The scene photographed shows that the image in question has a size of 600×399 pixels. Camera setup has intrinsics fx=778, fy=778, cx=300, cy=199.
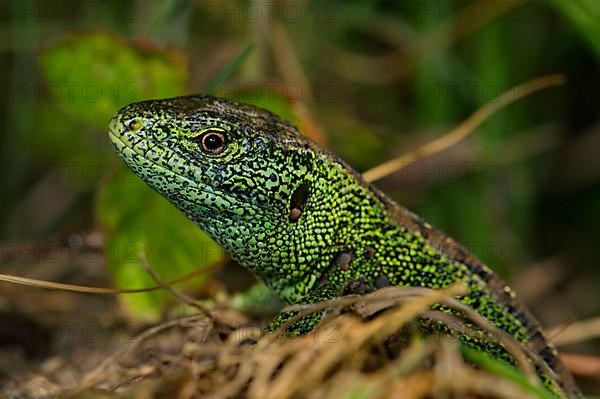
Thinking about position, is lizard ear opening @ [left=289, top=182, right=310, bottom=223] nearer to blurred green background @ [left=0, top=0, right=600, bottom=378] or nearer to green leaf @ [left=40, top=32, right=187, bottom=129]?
green leaf @ [left=40, top=32, right=187, bottom=129]

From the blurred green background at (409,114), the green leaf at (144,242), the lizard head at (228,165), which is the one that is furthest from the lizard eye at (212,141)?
the blurred green background at (409,114)

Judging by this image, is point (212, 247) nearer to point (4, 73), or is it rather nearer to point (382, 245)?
point (382, 245)

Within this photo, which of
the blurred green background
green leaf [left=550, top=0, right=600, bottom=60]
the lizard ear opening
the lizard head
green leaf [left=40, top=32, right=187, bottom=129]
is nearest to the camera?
the lizard head

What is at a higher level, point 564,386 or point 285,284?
point 564,386

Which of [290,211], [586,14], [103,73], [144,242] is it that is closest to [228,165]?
[290,211]

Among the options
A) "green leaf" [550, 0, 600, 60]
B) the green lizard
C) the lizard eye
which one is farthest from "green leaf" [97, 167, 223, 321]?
"green leaf" [550, 0, 600, 60]

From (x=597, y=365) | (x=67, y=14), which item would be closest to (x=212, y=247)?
(x=597, y=365)
